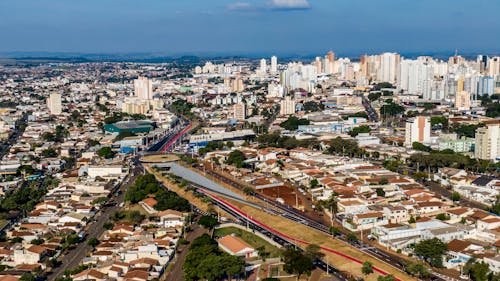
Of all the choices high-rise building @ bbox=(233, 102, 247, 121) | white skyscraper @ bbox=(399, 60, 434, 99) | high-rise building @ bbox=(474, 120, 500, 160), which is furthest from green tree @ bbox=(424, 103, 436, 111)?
high-rise building @ bbox=(474, 120, 500, 160)

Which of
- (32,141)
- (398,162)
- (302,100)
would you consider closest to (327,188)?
(398,162)

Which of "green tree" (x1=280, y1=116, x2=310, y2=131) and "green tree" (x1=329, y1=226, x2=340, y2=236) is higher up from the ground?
"green tree" (x1=280, y1=116, x2=310, y2=131)

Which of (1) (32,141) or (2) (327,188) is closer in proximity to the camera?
(2) (327,188)

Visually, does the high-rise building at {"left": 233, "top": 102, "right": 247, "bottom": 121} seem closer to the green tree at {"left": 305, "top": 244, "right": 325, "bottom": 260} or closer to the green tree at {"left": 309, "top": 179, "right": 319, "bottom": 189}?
the green tree at {"left": 309, "top": 179, "right": 319, "bottom": 189}

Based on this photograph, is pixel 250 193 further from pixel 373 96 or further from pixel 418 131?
pixel 373 96

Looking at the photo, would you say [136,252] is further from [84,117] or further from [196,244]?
[84,117]

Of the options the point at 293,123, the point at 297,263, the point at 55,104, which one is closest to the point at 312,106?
the point at 293,123
